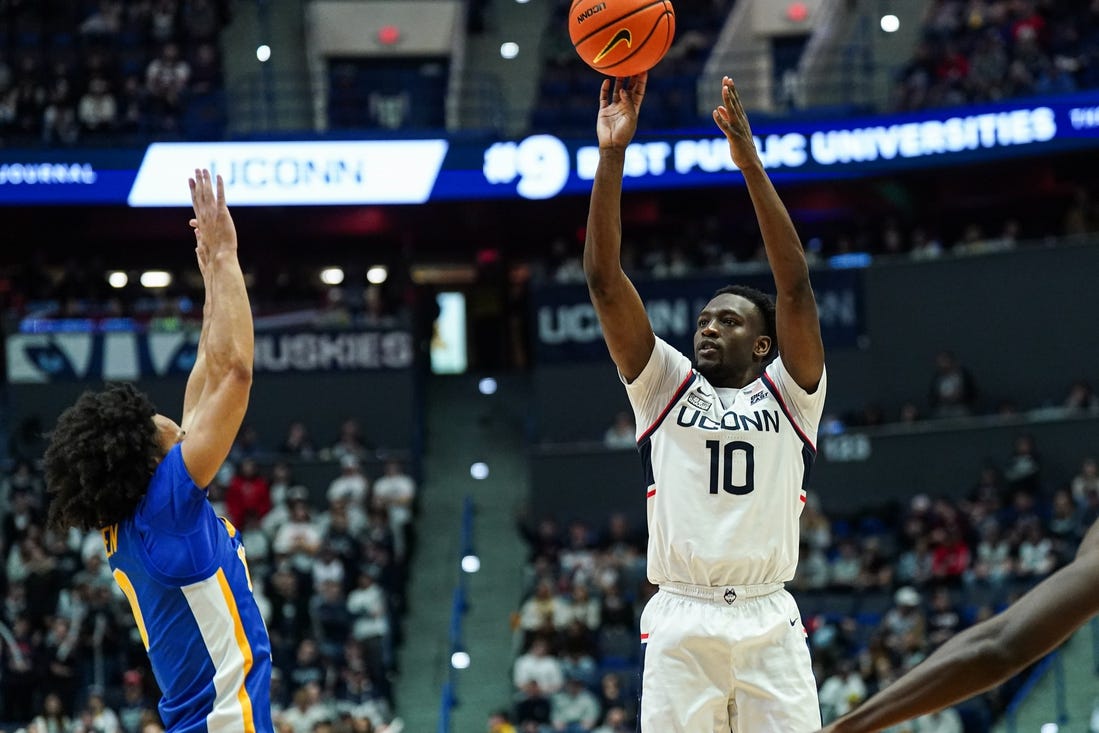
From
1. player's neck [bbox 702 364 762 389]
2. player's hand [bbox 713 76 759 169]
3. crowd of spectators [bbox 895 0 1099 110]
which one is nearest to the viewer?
player's hand [bbox 713 76 759 169]

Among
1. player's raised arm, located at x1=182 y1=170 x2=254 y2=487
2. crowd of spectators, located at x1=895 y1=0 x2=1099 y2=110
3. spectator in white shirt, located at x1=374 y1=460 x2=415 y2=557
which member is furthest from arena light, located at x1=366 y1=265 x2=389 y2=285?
player's raised arm, located at x1=182 y1=170 x2=254 y2=487

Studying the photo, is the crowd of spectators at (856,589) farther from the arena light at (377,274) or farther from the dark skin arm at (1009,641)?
the dark skin arm at (1009,641)

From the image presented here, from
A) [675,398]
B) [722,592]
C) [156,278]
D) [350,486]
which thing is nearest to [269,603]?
[350,486]

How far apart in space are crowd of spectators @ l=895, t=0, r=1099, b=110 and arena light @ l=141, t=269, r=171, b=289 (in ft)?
41.5

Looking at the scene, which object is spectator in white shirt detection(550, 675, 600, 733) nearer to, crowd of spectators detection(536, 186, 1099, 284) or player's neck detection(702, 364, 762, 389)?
crowd of spectators detection(536, 186, 1099, 284)

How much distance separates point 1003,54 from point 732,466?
19026 millimetres

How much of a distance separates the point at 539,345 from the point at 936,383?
557 centimetres

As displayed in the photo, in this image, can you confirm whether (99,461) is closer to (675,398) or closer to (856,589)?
(675,398)

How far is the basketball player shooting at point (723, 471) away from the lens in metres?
5.38

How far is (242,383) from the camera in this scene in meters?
4.88

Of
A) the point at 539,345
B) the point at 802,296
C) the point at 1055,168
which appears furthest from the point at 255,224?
the point at 802,296

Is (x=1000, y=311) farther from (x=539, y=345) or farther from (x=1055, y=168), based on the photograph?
(x=539, y=345)

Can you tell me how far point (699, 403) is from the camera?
562 cm

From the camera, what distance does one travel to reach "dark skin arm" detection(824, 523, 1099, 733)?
2602 mm
